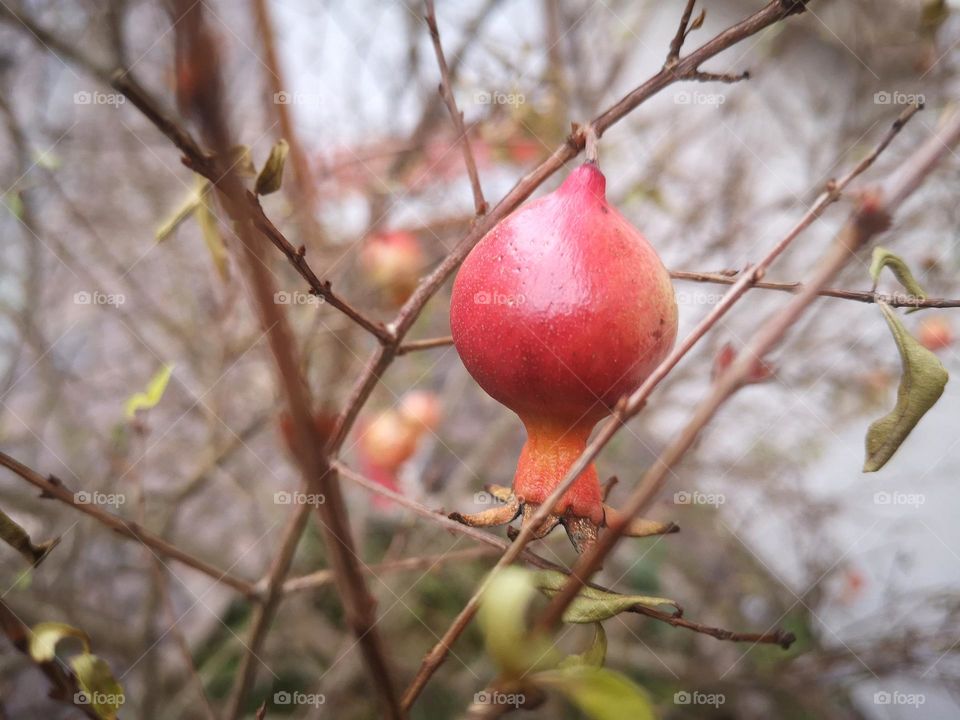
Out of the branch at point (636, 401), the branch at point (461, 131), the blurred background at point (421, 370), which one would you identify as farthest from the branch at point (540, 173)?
the blurred background at point (421, 370)

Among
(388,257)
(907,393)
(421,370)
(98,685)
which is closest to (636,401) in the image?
(907,393)

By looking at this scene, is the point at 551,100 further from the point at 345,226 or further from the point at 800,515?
the point at 800,515

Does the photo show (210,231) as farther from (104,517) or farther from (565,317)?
(565,317)

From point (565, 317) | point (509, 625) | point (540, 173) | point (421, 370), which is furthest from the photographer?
point (421, 370)

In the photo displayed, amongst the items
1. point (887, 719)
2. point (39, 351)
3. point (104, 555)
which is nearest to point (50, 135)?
point (39, 351)

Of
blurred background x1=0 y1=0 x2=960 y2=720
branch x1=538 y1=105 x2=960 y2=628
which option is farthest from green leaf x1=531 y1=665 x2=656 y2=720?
blurred background x1=0 y1=0 x2=960 y2=720

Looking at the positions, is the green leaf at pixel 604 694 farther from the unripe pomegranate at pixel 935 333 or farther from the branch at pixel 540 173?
the unripe pomegranate at pixel 935 333
